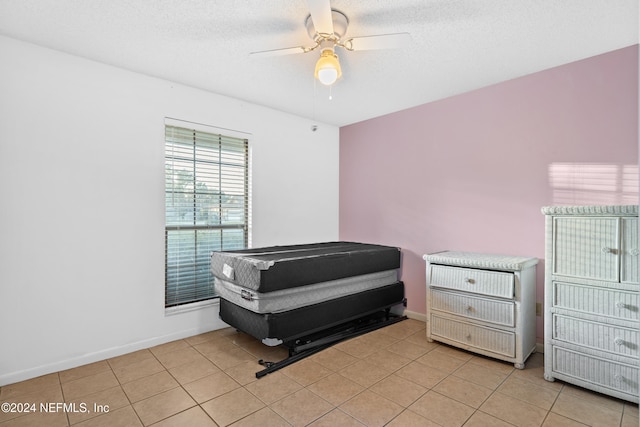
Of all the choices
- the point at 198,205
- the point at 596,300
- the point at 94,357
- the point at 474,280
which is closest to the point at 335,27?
the point at 198,205

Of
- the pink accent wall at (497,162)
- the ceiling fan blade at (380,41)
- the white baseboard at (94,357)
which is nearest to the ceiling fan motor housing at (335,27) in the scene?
the ceiling fan blade at (380,41)

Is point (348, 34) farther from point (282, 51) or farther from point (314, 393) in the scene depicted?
point (314, 393)

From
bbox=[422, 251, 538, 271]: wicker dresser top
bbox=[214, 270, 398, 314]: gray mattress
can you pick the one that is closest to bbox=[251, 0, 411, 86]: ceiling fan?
bbox=[214, 270, 398, 314]: gray mattress

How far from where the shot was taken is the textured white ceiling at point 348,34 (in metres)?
1.96

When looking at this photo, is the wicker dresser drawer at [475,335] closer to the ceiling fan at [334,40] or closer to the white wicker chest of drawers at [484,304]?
the white wicker chest of drawers at [484,304]

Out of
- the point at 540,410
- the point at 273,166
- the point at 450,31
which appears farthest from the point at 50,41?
the point at 540,410

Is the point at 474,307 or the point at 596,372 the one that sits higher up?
the point at 474,307

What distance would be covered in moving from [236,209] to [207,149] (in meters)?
0.69

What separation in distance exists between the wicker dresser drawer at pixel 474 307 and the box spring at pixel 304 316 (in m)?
0.60

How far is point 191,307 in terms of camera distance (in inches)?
125

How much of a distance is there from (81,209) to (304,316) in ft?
6.43

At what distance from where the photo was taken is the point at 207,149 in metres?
3.34

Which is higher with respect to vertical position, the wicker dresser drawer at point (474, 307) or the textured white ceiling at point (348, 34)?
the textured white ceiling at point (348, 34)

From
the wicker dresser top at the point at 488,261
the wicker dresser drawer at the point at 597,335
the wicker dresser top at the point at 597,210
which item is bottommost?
the wicker dresser drawer at the point at 597,335
